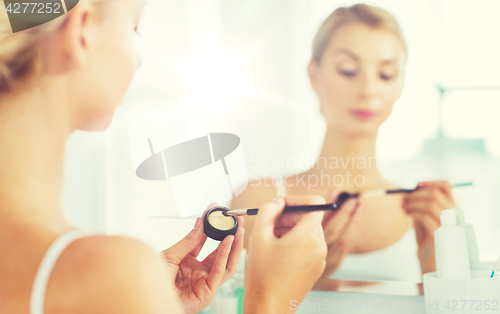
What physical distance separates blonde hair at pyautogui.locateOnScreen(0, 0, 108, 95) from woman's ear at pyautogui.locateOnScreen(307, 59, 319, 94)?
0.43 meters

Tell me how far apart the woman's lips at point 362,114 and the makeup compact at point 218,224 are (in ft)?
0.98

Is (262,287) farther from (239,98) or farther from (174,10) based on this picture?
(174,10)

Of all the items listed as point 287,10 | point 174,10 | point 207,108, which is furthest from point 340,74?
point 174,10

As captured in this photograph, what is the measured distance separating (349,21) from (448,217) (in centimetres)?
39

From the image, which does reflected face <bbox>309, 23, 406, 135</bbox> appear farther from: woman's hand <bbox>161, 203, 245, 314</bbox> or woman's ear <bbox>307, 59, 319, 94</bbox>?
woman's hand <bbox>161, 203, 245, 314</bbox>

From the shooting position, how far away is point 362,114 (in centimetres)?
64

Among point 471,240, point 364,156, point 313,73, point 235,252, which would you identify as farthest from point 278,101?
point 471,240

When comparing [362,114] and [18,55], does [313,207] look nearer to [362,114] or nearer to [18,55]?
[362,114]

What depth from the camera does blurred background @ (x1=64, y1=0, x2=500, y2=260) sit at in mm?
601

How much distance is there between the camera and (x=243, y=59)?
0.70m

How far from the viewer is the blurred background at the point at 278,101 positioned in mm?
601

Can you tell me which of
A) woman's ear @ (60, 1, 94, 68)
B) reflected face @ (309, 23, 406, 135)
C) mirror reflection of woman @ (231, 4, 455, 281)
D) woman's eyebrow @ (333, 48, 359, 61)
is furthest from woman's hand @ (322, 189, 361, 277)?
woman's ear @ (60, 1, 94, 68)

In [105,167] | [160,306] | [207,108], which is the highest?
[207,108]

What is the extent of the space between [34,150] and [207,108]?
0.34 metres
